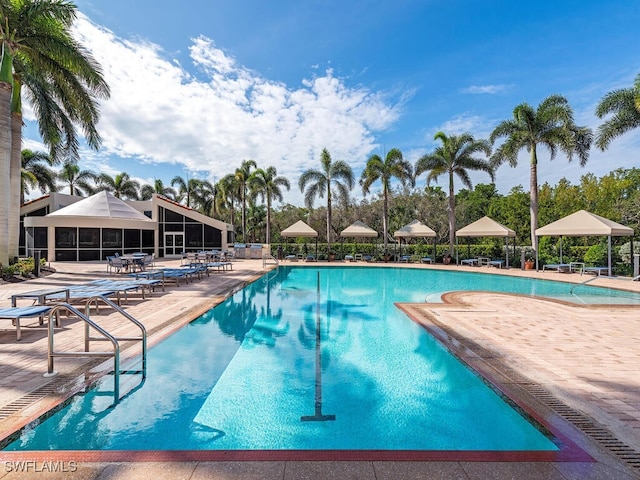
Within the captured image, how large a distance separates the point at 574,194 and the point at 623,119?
20.8 metres

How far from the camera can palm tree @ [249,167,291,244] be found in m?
28.7

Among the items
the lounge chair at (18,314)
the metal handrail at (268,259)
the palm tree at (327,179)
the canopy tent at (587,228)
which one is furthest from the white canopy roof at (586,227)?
the lounge chair at (18,314)

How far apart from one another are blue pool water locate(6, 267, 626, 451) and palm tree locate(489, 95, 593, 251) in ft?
52.4

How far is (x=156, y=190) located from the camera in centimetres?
3934

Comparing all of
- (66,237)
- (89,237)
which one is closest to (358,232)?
(89,237)

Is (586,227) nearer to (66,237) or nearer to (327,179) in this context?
(327,179)

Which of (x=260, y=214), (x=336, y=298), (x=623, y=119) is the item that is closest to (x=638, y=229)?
Answer: (x=623, y=119)

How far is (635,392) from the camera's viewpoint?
3.68 metres

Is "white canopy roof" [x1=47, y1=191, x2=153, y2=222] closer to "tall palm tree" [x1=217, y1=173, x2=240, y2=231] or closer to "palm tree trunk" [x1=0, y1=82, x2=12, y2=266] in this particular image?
"palm tree trunk" [x1=0, y1=82, x2=12, y2=266]

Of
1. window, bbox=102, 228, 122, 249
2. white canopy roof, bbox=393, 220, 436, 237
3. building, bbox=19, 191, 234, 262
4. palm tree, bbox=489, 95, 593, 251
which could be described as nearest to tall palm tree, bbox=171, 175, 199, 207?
building, bbox=19, 191, 234, 262

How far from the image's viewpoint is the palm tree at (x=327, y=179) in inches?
990

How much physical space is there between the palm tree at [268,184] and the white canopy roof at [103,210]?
1221 cm

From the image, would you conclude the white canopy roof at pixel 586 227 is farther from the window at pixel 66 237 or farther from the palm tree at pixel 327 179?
the window at pixel 66 237

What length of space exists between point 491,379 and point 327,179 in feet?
73.3
